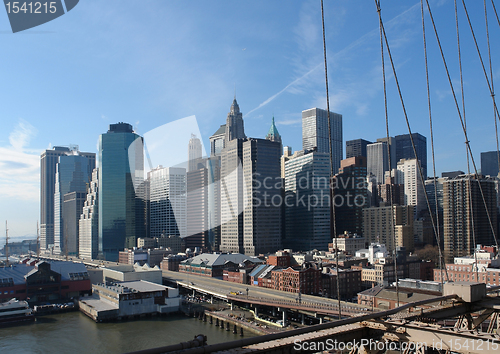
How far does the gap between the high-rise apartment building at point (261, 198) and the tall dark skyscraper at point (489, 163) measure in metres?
54.4

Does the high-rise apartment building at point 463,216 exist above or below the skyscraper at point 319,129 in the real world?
below

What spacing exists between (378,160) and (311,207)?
4717cm

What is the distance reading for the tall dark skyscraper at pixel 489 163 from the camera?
8156 cm

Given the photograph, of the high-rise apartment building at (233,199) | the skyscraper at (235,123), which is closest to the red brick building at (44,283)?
the high-rise apartment building at (233,199)

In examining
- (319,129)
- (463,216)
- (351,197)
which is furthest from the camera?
(319,129)

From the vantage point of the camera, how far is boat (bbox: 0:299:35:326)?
22166mm

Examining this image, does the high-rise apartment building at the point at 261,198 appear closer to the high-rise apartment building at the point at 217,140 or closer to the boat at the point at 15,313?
the boat at the point at 15,313

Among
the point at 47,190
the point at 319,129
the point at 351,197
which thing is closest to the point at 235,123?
the point at 351,197

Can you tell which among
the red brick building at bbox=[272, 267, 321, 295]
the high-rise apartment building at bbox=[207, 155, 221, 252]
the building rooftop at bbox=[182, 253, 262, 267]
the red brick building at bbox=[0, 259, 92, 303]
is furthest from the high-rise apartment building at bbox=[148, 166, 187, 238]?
the red brick building at bbox=[272, 267, 321, 295]

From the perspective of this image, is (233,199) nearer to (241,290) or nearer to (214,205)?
(214,205)

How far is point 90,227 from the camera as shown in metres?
69.0

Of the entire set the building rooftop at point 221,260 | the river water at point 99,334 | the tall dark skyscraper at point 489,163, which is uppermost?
the tall dark skyscraper at point 489,163

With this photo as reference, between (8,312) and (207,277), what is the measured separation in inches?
687

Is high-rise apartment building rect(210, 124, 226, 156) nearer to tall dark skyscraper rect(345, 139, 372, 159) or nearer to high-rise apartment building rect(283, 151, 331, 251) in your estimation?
tall dark skyscraper rect(345, 139, 372, 159)
